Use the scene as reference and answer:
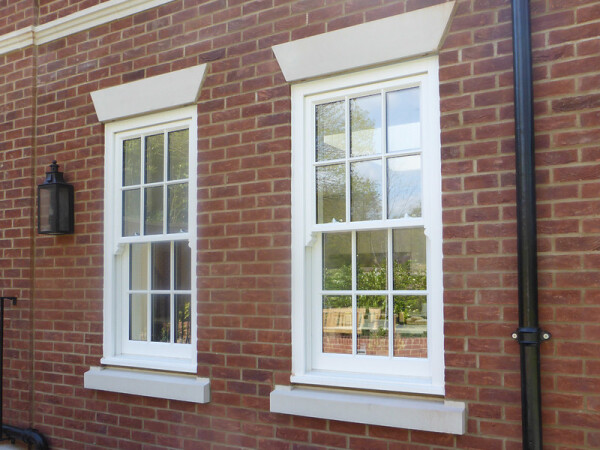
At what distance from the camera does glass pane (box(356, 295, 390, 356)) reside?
12.7 feet

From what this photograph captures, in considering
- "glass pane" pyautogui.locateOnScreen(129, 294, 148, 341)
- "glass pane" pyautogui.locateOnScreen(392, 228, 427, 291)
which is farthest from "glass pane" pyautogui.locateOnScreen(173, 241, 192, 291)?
"glass pane" pyautogui.locateOnScreen(392, 228, 427, 291)

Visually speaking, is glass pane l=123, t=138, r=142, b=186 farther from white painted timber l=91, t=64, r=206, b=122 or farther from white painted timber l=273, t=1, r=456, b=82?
white painted timber l=273, t=1, r=456, b=82

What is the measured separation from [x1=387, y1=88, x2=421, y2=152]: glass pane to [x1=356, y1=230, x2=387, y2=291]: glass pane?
0.55 meters

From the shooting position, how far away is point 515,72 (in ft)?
10.8

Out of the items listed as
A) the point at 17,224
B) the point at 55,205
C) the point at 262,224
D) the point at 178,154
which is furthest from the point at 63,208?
the point at 262,224

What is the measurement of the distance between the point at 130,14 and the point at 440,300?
3286 mm

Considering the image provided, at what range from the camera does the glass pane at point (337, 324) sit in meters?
3.99

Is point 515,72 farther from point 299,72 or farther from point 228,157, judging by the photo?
point 228,157

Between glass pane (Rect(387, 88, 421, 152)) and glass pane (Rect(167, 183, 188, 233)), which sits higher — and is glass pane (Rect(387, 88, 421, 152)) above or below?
above

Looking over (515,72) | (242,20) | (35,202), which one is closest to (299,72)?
(242,20)

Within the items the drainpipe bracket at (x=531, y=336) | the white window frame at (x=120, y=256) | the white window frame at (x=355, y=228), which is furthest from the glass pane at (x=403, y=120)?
the white window frame at (x=120, y=256)

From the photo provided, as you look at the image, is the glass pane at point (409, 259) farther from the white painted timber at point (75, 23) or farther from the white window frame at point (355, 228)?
the white painted timber at point (75, 23)

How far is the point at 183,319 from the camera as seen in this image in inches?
188

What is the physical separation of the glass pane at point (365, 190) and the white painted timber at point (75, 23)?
2058 millimetres
